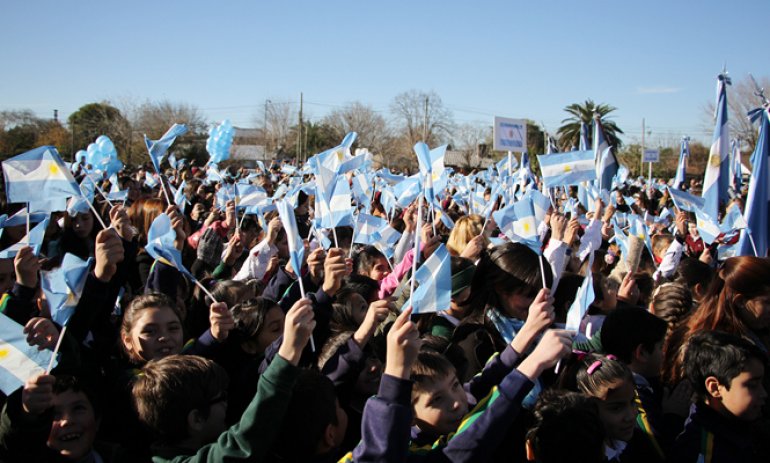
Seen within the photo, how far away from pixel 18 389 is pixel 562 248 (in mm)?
3151

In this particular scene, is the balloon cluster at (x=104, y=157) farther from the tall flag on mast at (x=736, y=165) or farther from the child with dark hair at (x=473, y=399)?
the tall flag on mast at (x=736, y=165)

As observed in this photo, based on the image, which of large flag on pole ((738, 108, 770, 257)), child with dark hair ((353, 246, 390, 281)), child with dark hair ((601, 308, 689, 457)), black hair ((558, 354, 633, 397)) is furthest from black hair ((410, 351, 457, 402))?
large flag on pole ((738, 108, 770, 257))

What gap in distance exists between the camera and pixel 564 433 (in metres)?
2.15

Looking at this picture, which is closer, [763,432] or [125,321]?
[763,432]

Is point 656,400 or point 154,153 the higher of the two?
point 154,153

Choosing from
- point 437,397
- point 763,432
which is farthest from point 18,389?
point 763,432

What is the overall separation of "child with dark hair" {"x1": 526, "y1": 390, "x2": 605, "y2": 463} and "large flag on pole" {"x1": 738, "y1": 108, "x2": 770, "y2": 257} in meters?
4.88

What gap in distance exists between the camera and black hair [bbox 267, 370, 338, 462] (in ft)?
7.49

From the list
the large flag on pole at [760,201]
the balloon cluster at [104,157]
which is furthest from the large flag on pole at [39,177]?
the balloon cluster at [104,157]

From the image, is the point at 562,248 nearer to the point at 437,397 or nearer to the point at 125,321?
the point at 437,397

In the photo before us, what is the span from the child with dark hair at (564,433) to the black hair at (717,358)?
0.77 metres

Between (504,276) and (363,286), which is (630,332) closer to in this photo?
(504,276)

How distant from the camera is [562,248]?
409cm

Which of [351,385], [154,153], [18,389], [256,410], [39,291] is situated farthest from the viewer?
[154,153]
